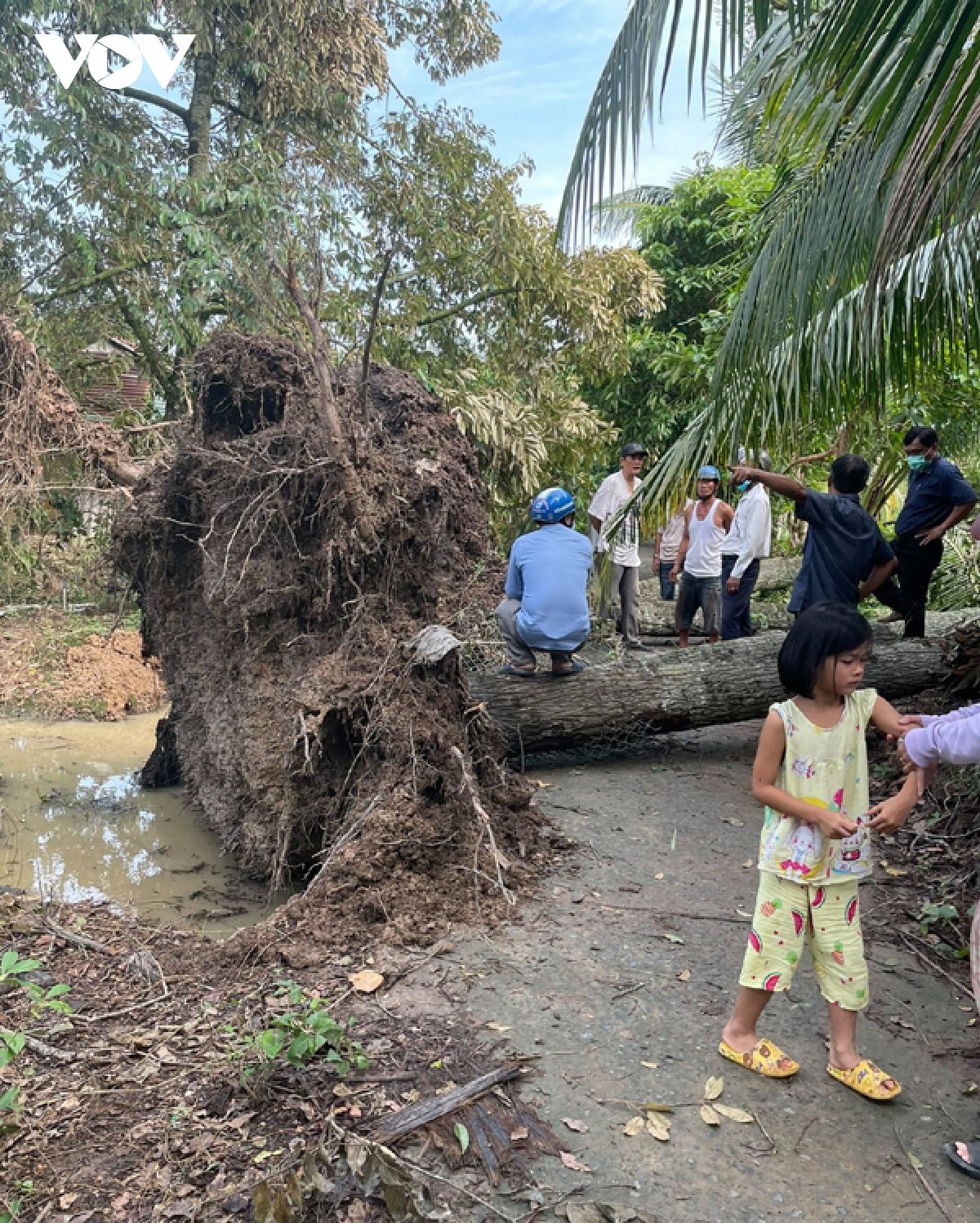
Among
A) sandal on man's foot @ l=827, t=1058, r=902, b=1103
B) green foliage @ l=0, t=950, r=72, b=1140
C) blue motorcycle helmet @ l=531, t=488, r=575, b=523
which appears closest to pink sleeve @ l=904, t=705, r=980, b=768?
sandal on man's foot @ l=827, t=1058, r=902, b=1103

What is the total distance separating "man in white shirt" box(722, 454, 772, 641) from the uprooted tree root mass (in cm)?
283

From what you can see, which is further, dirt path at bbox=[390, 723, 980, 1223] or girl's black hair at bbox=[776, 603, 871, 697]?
girl's black hair at bbox=[776, 603, 871, 697]

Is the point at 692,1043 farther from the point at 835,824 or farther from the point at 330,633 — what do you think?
the point at 330,633

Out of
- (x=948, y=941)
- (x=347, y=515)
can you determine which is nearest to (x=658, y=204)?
(x=347, y=515)

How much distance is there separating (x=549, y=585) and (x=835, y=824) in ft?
11.3

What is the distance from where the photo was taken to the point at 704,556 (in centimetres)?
914

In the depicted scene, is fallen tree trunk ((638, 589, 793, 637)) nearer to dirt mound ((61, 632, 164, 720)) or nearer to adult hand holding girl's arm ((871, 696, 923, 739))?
dirt mound ((61, 632, 164, 720))

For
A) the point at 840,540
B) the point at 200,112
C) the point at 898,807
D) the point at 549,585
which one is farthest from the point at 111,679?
the point at 898,807

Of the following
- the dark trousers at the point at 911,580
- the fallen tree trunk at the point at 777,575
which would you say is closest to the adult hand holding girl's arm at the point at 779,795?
the dark trousers at the point at 911,580

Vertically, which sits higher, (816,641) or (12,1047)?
(816,641)

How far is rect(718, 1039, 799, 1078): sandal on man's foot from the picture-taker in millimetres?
3146

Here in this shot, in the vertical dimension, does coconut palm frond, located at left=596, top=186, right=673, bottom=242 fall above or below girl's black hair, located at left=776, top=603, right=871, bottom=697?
above

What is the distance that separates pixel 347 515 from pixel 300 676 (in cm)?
108

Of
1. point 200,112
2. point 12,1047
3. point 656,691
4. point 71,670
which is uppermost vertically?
point 200,112
